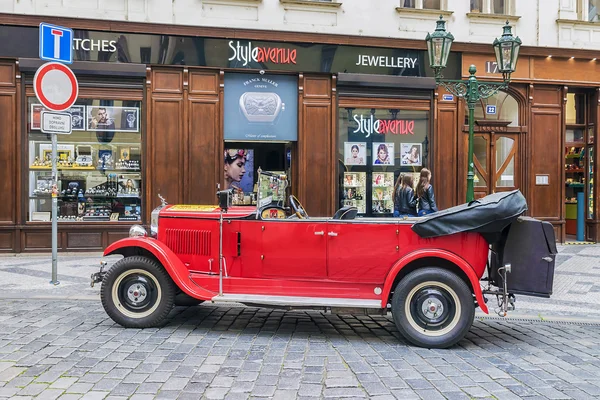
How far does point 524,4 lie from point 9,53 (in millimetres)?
12221

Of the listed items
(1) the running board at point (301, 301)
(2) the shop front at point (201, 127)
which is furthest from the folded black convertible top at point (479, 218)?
(2) the shop front at point (201, 127)

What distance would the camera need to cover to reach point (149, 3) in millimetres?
11766

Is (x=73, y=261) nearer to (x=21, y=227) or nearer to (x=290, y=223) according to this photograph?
(x=21, y=227)

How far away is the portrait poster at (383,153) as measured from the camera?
1295 cm

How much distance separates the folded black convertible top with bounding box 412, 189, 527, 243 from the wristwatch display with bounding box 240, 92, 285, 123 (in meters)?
7.47

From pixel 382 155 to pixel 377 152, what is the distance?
0.48ft

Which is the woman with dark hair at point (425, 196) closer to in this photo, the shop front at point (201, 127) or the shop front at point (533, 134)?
the shop front at point (201, 127)

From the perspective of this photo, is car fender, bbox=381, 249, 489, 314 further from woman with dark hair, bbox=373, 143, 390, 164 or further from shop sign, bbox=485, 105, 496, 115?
shop sign, bbox=485, 105, 496, 115

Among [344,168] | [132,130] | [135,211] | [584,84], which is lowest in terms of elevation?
[135,211]

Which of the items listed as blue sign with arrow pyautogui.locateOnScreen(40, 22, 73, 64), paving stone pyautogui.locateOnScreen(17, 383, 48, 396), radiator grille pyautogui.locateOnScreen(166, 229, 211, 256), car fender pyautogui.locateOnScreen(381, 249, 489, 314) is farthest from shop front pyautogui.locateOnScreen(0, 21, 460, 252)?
paving stone pyautogui.locateOnScreen(17, 383, 48, 396)

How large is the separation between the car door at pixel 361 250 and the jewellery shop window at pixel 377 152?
7.01 metres

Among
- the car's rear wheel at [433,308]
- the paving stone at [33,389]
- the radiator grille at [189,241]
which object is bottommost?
the paving stone at [33,389]

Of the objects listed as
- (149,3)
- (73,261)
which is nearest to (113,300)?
(73,261)

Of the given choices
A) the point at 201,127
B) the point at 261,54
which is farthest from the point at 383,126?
the point at 201,127
